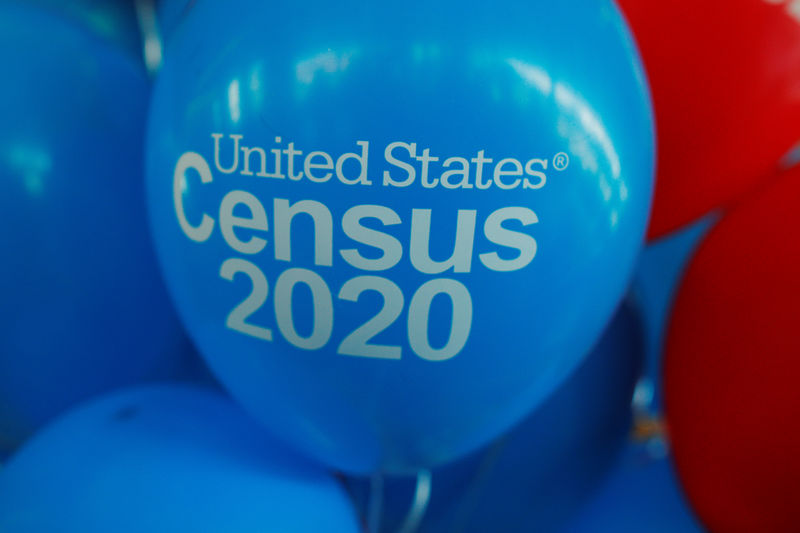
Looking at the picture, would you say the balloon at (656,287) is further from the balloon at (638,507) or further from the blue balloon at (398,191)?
the blue balloon at (398,191)

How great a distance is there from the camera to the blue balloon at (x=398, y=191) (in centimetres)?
51

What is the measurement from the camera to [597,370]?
36.5 inches

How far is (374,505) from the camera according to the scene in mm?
969

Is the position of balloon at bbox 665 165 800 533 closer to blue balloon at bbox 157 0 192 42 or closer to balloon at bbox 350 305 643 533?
balloon at bbox 350 305 643 533

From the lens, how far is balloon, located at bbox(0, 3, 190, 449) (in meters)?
0.76

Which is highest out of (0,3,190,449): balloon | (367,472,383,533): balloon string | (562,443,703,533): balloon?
(0,3,190,449): balloon

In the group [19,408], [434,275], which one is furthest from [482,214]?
[19,408]

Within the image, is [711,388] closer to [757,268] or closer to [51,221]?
[757,268]

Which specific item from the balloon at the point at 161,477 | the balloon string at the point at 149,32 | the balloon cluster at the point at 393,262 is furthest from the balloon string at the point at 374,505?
the balloon string at the point at 149,32

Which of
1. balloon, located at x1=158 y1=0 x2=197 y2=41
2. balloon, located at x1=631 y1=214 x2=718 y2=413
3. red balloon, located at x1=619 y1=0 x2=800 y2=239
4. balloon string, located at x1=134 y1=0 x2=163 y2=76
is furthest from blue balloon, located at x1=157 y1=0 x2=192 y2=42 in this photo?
balloon, located at x1=631 y1=214 x2=718 y2=413

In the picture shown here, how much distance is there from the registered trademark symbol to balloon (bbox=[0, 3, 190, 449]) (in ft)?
1.92

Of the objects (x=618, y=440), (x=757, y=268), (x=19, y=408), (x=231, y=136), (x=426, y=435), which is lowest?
(x=618, y=440)

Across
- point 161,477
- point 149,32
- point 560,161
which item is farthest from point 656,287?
point 149,32

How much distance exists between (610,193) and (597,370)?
43 centimetres
